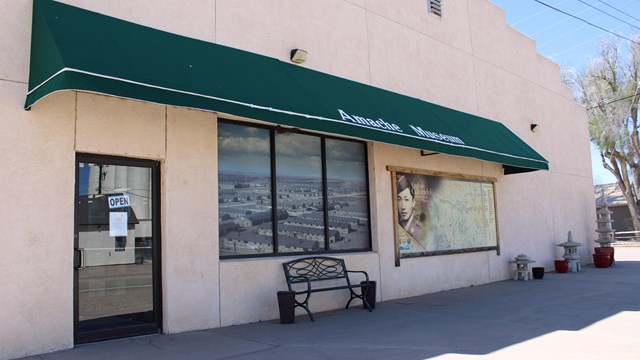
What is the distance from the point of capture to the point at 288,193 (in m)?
9.14

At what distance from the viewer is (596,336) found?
22.4 feet

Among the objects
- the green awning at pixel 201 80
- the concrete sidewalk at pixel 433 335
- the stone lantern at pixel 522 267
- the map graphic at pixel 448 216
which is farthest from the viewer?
the stone lantern at pixel 522 267

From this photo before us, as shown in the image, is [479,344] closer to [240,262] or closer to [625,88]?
[240,262]

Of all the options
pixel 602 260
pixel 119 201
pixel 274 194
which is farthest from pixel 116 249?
pixel 602 260

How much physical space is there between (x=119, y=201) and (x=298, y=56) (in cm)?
373

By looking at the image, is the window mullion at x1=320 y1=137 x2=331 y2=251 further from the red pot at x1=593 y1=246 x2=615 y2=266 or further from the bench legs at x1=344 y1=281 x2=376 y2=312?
the red pot at x1=593 y1=246 x2=615 y2=266

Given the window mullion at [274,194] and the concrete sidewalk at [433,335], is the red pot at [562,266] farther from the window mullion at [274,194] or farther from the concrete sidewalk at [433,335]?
the window mullion at [274,194]

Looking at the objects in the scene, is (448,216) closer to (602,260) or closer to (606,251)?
(602,260)

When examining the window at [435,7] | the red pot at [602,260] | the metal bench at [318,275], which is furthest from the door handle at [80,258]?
the red pot at [602,260]

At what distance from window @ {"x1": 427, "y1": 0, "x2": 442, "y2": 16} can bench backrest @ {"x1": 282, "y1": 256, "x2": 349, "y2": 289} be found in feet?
21.9

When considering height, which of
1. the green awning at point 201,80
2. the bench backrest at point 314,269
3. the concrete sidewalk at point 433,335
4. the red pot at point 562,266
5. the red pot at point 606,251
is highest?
the green awning at point 201,80

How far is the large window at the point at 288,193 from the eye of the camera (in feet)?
27.5

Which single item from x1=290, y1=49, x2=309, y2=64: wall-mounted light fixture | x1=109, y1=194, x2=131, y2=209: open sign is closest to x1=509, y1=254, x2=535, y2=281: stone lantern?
x1=290, y1=49, x2=309, y2=64: wall-mounted light fixture

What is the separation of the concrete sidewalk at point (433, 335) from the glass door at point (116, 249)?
33 centimetres
